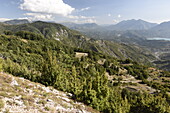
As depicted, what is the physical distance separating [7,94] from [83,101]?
44.5 feet

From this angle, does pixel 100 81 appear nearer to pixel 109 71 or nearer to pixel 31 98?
pixel 31 98

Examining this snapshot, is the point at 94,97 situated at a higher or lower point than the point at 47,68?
lower

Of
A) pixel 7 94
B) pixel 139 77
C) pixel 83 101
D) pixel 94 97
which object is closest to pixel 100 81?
pixel 94 97

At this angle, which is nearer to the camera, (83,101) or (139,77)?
(83,101)

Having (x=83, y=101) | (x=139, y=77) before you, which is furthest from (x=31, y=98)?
(x=139, y=77)

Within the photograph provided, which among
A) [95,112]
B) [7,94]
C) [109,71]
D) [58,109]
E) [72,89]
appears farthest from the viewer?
[109,71]

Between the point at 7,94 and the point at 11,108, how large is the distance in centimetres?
364

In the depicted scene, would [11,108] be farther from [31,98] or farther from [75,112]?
[75,112]

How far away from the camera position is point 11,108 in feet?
47.3

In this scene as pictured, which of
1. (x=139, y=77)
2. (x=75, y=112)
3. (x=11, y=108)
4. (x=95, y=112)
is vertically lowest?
(x=139, y=77)

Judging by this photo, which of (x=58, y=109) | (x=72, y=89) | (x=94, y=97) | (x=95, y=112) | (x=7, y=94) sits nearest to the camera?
(x=7, y=94)

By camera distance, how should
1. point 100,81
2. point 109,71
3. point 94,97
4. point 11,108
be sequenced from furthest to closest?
point 109,71
point 100,81
point 94,97
point 11,108

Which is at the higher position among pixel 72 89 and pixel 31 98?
pixel 31 98

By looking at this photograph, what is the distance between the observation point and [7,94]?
17.2 meters
